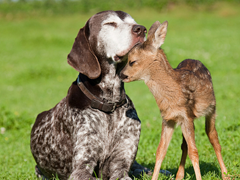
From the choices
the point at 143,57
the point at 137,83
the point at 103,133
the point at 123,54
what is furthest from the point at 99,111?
the point at 137,83

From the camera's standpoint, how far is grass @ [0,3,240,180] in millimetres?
6918

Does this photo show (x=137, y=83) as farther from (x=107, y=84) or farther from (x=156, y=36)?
(x=156, y=36)

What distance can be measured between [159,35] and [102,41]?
1.27m

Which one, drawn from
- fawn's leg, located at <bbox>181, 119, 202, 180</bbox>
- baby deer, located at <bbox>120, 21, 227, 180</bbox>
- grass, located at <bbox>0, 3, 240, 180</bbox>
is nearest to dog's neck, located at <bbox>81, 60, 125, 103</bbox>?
baby deer, located at <bbox>120, 21, 227, 180</bbox>

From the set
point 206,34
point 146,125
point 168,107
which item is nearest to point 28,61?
point 206,34

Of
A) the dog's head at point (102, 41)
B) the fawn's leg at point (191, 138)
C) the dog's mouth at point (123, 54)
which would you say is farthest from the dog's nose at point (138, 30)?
the fawn's leg at point (191, 138)

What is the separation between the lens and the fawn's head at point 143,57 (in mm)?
4395

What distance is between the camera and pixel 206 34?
1106 inches

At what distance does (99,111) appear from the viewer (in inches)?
208

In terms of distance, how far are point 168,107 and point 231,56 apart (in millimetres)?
17392

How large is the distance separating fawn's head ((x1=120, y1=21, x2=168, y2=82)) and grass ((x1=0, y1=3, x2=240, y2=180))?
1897 mm

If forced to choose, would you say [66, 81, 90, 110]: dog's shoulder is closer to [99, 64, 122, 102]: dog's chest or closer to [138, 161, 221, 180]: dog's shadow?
[99, 64, 122, 102]: dog's chest

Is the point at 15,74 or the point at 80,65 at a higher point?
the point at 80,65

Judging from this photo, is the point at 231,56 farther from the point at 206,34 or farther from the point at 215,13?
the point at 215,13
